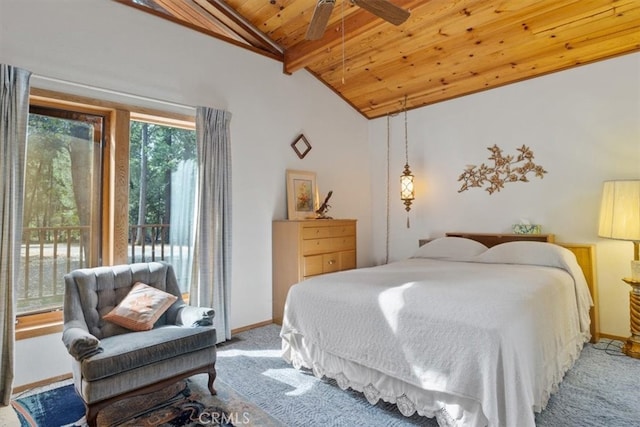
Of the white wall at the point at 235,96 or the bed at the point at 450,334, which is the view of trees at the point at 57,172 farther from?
the bed at the point at 450,334

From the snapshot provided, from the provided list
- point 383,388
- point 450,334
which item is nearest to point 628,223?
point 450,334

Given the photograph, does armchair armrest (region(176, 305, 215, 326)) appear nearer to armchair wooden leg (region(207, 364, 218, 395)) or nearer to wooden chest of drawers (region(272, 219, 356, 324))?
armchair wooden leg (region(207, 364, 218, 395))

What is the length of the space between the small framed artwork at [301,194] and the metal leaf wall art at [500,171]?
72.4 inches

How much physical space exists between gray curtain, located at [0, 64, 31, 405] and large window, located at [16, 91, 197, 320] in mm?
228

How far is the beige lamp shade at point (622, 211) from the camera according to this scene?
280 cm

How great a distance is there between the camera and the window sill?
252 cm

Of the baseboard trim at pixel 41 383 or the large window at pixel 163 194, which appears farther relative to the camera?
the large window at pixel 163 194

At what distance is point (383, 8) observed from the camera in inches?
87.8

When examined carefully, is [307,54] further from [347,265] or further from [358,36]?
[347,265]

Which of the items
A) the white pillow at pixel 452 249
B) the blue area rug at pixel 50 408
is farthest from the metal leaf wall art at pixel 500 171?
the blue area rug at pixel 50 408

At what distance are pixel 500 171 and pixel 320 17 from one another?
2817 mm

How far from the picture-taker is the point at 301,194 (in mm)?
4305

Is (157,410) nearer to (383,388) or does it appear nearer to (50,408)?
(50,408)

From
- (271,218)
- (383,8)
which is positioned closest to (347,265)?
(271,218)
